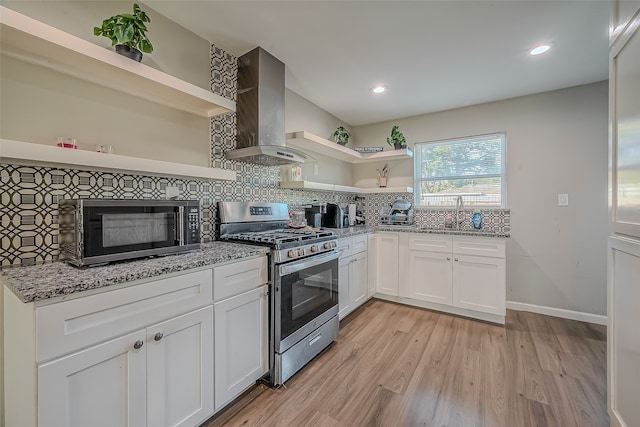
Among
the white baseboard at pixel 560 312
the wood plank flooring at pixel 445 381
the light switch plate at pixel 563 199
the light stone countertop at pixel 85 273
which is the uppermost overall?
the light switch plate at pixel 563 199

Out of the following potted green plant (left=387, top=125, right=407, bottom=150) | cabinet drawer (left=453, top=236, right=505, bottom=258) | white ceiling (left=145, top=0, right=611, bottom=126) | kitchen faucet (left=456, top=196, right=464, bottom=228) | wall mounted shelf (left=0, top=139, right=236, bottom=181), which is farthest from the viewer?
potted green plant (left=387, top=125, right=407, bottom=150)

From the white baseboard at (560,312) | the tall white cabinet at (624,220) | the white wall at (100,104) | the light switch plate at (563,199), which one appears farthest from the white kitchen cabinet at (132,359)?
the light switch plate at (563,199)

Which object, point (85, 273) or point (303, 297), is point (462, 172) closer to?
point (303, 297)

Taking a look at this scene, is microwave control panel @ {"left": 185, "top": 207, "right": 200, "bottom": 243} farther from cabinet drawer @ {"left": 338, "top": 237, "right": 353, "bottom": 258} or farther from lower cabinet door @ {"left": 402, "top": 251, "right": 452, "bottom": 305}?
lower cabinet door @ {"left": 402, "top": 251, "right": 452, "bottom": 305}

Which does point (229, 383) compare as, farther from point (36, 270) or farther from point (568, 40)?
point (568, 40)

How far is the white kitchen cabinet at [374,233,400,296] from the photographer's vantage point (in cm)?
320

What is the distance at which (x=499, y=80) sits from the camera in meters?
2.65

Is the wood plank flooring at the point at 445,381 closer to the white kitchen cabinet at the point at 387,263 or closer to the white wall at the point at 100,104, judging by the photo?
the white kitchen cabinet at the point at 387,263

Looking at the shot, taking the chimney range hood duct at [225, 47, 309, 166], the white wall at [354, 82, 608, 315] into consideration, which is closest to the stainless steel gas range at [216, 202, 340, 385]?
the chimney range hood duct at [225, 47, 309, 166]

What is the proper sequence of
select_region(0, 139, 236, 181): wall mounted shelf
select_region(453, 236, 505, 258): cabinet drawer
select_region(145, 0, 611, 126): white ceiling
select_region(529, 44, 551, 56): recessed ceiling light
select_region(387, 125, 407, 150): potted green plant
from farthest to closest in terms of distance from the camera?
select_region(387, 125, 407, 150): potted green plant
select_region(453, 236, 505, 258): cabinet drawer
select_region(529, 44, 551, 56): recessed ceiling light
select_region(145, 0, 611, 126): white ceiling
select_region(0, 139, 236, 181): wall mounted shelf

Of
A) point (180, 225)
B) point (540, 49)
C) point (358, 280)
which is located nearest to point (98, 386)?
point (180, 225)

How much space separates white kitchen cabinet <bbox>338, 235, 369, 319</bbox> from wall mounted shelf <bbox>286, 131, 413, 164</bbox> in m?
1.03

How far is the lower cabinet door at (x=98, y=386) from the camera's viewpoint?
908mm

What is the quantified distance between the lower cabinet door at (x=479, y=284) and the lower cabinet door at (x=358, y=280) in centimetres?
95
